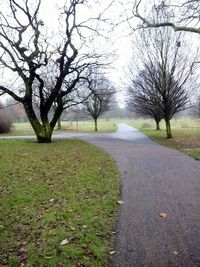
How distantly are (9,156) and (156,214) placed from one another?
910 cm

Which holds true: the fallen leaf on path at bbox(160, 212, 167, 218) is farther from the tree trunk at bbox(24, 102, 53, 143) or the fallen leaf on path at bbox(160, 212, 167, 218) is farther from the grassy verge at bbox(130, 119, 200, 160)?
the tree trunk at bbox(24, 102, 53, 143)

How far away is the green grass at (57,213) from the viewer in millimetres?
4613

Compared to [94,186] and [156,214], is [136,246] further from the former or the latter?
[94,186]

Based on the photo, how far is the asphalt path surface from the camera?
14.5 feet

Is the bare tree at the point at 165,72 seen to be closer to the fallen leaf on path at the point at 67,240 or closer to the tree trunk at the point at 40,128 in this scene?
the tree trunk at the point at 40,128

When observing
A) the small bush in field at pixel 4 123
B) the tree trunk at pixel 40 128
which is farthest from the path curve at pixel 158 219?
the small bush in field at pixel 4 123

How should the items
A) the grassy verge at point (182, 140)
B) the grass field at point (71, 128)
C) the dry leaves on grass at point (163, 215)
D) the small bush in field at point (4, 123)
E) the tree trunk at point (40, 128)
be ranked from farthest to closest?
the grass field at point (71, 128) → the small bush in field at point (4, 123) → the tree trunk at point (40, 128) → the grassy verge at point (182, 140) → the dry leaves on grass at point (163, 215)

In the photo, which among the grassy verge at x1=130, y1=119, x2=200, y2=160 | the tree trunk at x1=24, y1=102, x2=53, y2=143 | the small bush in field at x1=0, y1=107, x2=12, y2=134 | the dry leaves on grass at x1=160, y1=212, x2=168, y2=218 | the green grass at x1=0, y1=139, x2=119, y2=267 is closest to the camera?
the green grass at x1=0, y1=139, x2=119, y2=267

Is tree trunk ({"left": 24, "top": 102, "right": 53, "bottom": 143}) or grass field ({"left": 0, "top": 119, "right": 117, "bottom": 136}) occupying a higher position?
tree trunk ({"left": 24, "top": 102, "right": 53, "bottom": 143})

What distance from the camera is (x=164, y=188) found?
8.12 meters

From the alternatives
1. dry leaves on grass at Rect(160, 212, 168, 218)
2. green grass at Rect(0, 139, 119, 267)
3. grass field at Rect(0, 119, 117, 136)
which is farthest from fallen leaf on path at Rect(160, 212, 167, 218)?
grass field at Rect(0, 119, 117, 136)

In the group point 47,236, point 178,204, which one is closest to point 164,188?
point 178,204

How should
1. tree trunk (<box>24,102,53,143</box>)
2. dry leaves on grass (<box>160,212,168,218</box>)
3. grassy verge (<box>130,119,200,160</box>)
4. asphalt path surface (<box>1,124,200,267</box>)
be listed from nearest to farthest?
asphalt path surface (<box>1,124,200,267</box>)
dry leaves on grass (<box>160,212,168,218</box>)
grassy verge (<box>130,119,200,160</box>)
tree trunk (<box>24,102,53,143</box>)

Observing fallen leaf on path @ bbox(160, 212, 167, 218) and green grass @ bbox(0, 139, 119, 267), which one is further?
fallen leaf on path @ bbox(160, 212, 167, 218)
